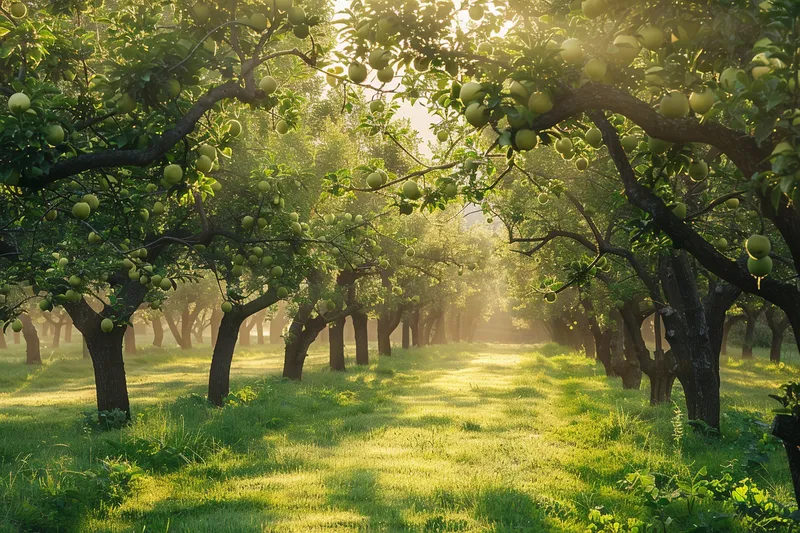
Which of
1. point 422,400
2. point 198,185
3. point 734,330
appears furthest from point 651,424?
point 734,330

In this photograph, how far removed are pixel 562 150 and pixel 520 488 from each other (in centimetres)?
648

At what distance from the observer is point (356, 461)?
11914 mm

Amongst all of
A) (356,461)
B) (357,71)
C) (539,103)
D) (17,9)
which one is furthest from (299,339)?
(539,103)

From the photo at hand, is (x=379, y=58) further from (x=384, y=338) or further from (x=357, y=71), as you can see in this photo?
(x=384, y=338)

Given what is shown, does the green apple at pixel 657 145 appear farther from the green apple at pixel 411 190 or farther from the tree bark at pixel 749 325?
the tree bark at pixel 749 325

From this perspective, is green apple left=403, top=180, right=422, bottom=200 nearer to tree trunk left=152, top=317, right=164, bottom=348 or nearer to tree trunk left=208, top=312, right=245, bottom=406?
tree trunk left=208, top=312, right=245, bottom=406

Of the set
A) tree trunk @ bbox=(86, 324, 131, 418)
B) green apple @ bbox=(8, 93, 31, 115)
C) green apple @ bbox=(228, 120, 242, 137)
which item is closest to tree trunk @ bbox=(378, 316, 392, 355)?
tree trunk @ bbox=(86, 324, 131, 418)

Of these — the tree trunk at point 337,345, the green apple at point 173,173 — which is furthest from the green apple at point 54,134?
the tree trunk at point 337,345

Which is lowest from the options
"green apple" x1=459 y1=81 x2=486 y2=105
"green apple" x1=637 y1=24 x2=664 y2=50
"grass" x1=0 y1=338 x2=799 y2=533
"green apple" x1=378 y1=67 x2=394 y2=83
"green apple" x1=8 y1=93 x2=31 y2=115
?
"grass" x1=0 y1=338 x2=799 y2=533

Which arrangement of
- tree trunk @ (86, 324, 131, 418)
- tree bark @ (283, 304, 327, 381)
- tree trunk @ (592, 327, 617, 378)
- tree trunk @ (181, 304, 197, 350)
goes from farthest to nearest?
tree trunk @ (181, 304, 197, 350), tree trunk @ (592, 327, 617, 378), tree bark @ (283, 304, 327, 381), tree trunk @ (86, 324, 131, 418)

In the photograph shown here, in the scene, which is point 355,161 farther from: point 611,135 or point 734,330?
point 734,330

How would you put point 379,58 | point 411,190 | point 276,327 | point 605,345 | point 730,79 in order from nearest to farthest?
point 730,79, point 379,58, point 411,190, point 605,345, point 276,327

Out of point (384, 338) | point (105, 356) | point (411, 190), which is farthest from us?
point (384, 338)

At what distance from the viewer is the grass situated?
8.61m
